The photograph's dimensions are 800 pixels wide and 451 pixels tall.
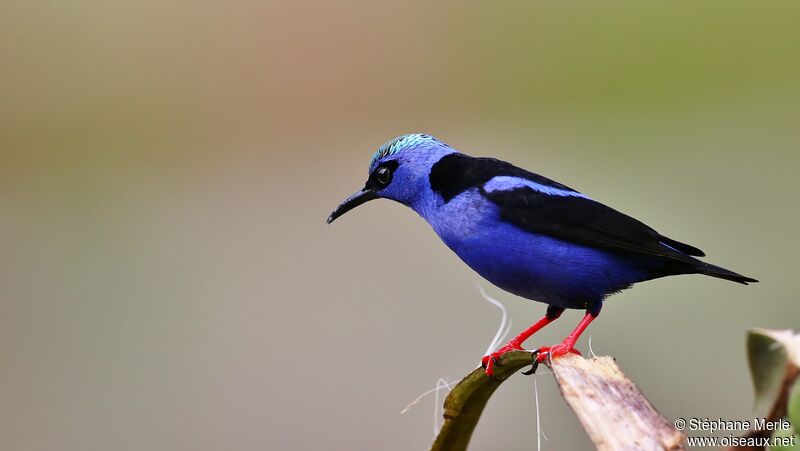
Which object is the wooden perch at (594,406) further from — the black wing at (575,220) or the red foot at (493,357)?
the black wing at (575,220)

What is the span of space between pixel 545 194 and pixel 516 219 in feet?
0.40

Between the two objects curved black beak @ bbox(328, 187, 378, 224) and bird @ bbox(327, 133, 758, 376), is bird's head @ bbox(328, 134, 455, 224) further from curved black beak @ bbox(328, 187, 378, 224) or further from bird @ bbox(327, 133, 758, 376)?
bird @ bbox(327, 133, 758, 376)

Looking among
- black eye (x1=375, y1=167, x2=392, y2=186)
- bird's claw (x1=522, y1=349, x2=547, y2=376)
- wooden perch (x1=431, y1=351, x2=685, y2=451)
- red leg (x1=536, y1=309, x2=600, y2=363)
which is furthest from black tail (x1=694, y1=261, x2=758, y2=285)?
black eye (x1=375, y1=167, x2=392, y2=186)

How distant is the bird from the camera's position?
2059 mm

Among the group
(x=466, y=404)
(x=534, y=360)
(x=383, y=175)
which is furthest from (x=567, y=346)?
(x=383, y=175)

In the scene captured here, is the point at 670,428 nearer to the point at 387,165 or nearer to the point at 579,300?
the point at 579,300

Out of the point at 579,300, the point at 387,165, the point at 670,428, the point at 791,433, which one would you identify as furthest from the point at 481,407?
the point at 387,165

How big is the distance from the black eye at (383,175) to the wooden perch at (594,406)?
2.94 feet

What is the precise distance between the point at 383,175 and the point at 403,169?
7cm

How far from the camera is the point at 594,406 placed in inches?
46.3

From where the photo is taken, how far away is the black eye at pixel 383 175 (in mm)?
2365

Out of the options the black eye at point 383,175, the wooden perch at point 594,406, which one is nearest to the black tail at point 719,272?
the wooden perch at point 594,406

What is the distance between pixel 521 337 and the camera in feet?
7.66

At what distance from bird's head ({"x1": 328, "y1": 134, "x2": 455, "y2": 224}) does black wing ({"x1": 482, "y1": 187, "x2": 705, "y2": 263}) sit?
0.82ft
